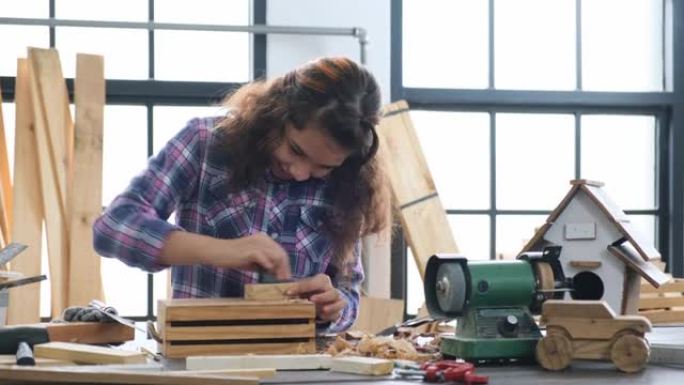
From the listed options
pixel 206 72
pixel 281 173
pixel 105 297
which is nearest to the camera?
pixel 281 173

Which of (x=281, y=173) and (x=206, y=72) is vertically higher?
(x=206, y=72)

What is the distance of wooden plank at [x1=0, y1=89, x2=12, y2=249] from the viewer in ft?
12.6

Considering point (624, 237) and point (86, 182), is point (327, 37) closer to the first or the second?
point (86, 182)

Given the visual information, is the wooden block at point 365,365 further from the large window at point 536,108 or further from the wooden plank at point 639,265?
the large window at point 536,108

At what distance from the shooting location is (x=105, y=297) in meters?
3.94

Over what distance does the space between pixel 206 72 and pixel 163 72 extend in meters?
0.17

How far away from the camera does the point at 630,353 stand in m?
1.62

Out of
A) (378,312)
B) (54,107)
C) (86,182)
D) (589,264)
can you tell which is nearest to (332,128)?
(589,264)

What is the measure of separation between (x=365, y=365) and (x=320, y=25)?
109 inches

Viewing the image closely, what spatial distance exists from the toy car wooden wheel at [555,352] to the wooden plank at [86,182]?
2402 mm

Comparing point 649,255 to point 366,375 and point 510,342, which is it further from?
point 366,375

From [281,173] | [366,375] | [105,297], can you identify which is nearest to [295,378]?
[366,375]

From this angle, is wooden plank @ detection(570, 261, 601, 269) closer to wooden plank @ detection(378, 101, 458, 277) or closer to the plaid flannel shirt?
the plaid flannel shirt

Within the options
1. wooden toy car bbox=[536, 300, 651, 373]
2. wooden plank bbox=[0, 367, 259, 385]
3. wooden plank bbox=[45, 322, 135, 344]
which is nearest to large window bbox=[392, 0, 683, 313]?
wooden plank bbox=[45, 322, 135, 344]
